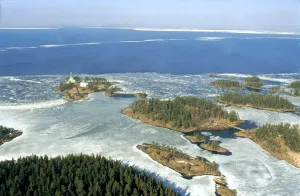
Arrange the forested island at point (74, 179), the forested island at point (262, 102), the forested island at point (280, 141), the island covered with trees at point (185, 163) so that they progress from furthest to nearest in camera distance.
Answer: the forested island at point (262, 102) → the forested island at point (280, 141) → the island covered with trees at point (185, 163) → the forested island at point (74, 179)

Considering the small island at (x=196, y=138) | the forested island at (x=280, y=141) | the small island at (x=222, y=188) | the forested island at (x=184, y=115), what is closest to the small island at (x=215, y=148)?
the small island at (x=196, y=138)

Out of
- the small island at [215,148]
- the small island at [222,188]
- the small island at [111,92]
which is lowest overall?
the small island at [222,188]

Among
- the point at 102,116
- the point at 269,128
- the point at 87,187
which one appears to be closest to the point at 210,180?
the point at 87,187

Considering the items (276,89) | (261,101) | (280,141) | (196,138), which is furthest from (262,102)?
(196,138)

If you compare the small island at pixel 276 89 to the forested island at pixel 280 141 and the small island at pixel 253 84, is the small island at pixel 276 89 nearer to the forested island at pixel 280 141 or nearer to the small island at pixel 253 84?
the small island at pixel 253 84

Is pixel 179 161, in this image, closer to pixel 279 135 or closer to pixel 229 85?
pixel 279 135

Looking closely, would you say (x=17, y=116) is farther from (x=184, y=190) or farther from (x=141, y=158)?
(x=184, y=190)
